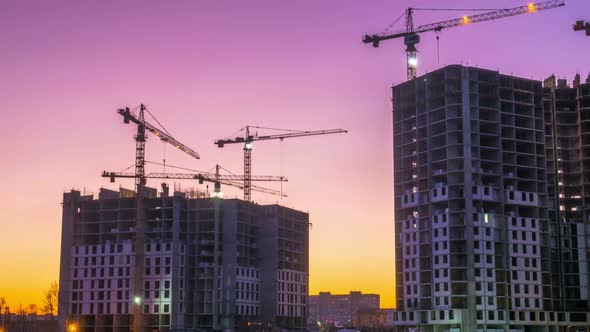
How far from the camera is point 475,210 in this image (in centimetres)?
18000

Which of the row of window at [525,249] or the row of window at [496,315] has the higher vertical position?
the row of window at [525,249]

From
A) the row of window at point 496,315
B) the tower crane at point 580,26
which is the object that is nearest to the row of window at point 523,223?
the row of window at point 496,315

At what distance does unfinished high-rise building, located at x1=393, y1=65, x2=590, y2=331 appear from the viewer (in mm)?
177000

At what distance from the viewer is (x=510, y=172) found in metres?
188

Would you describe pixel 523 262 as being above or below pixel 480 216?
below

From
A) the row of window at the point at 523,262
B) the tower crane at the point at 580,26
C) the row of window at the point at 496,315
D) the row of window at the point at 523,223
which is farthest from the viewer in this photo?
the tower crane at the point at 580,26

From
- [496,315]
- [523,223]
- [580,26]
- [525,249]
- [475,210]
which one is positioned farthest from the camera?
[580,26]

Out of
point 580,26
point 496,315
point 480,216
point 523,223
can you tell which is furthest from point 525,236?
point 580,26

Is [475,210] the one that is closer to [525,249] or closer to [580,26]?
[525,249]

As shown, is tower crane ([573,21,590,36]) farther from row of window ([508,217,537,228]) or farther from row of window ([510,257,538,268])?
row of window ([510,257,538,268])

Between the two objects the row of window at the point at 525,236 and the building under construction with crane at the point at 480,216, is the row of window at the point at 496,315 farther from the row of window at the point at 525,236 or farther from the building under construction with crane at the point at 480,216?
the row of window at the point at 525,236

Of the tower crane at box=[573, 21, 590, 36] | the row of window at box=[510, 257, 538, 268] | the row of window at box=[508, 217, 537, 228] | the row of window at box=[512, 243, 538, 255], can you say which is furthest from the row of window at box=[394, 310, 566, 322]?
the tower crane at box=[573, 21, 590, 36]

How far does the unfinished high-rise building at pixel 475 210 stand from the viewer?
177000mm

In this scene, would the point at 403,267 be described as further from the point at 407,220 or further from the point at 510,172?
the point at 510,172
